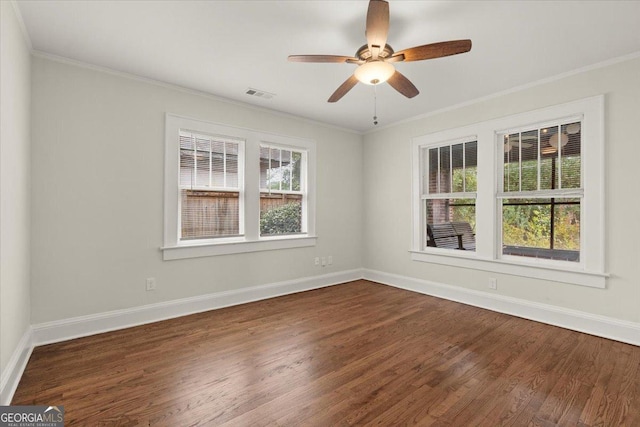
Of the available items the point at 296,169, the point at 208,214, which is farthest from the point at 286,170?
the point at 208,214

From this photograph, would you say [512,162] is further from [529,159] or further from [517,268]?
[517,268]

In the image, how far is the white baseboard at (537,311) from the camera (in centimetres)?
288

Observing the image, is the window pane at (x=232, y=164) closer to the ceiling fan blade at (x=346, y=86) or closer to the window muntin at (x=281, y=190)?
the window muntin at (x=281, y=190)

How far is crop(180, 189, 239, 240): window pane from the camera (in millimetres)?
3699

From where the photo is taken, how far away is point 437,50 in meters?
2.13

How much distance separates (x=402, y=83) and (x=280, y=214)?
8.72 feet

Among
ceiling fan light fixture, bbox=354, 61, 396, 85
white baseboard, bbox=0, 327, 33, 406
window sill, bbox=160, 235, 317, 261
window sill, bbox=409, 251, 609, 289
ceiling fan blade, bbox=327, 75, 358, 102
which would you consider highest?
ceiling fan blade, bbox=327, 75, 358, 102

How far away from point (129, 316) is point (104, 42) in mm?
2649

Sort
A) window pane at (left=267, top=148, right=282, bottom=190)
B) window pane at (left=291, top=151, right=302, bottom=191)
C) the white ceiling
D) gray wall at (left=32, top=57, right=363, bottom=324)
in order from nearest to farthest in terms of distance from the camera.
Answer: the white ceiling → gray wall at (left=32, top=57, right=363, bottom=324) → window pane at (left=267, top=148, right=282, bottom=190) → window pane at (left=291, top=151, right=302, bottom=191)

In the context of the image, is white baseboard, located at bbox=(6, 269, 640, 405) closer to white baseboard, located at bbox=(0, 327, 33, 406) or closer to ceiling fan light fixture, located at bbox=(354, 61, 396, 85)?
white baseboard, located at bbox=(0, 327, 33, 406)

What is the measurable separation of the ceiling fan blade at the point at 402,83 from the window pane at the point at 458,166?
1876mm

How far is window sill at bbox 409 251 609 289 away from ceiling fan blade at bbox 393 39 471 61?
8.66ft

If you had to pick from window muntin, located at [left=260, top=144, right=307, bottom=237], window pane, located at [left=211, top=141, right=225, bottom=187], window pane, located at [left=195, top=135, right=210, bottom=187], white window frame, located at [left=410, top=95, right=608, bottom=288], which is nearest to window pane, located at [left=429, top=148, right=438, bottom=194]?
white window frame, located at [left=410, top=95, right=608, bottom=288]

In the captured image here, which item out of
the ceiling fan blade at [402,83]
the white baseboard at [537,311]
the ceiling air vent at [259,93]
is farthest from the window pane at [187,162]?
the white baseboard at [537,311]
